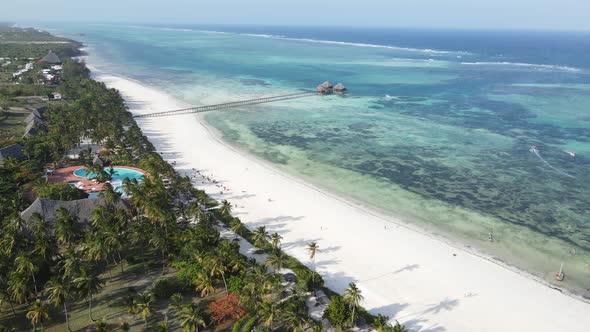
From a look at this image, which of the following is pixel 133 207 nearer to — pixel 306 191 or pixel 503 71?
pixel 306 191

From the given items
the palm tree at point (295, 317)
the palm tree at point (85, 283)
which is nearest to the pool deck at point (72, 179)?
the palm tree at point (85, 283)

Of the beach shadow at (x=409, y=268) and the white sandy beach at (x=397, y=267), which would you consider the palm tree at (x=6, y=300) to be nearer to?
the white sandy beach at (x=397, y=267)

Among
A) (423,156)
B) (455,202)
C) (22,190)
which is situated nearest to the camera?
(22,190)

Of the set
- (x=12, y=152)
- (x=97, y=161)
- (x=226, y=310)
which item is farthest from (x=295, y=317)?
(x=12, y=152)

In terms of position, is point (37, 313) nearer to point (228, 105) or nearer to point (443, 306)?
point (443, 306)

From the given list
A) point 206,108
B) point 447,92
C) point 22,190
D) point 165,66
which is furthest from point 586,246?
point 165,66

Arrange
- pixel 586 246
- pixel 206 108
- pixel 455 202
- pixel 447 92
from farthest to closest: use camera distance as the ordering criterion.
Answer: pixel 447 92 < pixel 206 108 < pixel 455 202 < pixel 586 246

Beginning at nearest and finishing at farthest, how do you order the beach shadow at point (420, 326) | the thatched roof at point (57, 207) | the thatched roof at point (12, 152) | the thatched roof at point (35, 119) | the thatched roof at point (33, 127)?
the beach shadow at point (420, 326), the thatched roof at point (57, 207), the thatched roof at point (12, 152), the thatched roof at point (33, 127), the thatched roof at point (35, 119)
